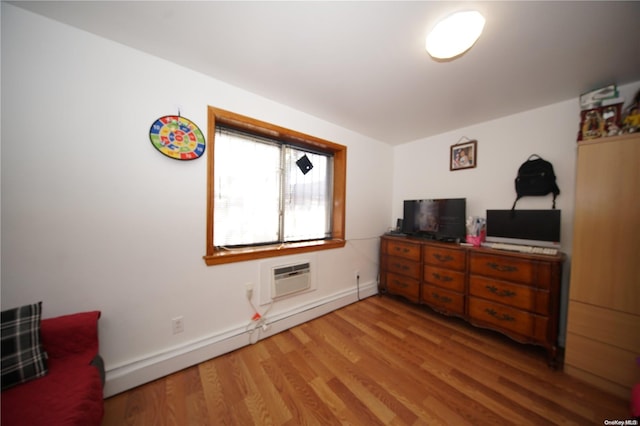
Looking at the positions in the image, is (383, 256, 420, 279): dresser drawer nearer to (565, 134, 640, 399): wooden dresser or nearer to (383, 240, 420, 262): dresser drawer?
(383, 240, 420, 262): dresser drawer

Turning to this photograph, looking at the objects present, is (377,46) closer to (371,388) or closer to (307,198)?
(307,198)

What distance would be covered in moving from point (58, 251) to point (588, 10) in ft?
10.5

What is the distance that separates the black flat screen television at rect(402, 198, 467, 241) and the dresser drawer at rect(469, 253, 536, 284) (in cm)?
39

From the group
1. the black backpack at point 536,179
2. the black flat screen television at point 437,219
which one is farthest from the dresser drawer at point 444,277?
the black backpack at point 536,179

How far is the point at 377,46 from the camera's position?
4.15ft

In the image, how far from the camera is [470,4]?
0.99 m

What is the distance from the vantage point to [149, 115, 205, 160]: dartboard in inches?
55.4

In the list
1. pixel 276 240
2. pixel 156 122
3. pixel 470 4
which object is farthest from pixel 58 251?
pixel 470 4

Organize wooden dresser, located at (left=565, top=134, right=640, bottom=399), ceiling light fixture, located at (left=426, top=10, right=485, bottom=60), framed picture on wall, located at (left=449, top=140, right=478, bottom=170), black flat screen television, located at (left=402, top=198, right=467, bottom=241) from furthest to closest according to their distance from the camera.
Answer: framed picture on wall, located at (left=449, top=140, right=478, bottom=170)
black flat screen television, located at (left=402, top=198, right=467, bottom=241)
wooden dresser, located at (left=565, top=134, right=640, bottom=399)
ceiling light fixture, located at (left=426, top=10, right=485, bottom=60)

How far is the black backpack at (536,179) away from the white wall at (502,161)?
2.6 inches

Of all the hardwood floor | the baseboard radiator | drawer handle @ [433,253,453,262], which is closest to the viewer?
the hardwood floor

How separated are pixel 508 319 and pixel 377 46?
97.5 inches

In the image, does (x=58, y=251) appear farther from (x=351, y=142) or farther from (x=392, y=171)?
(x=392, y=171)

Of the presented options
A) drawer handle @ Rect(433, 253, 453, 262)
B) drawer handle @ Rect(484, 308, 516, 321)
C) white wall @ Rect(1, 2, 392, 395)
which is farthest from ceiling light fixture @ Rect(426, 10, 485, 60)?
drawer handle @ Rect(484, 308, 516, 321)
